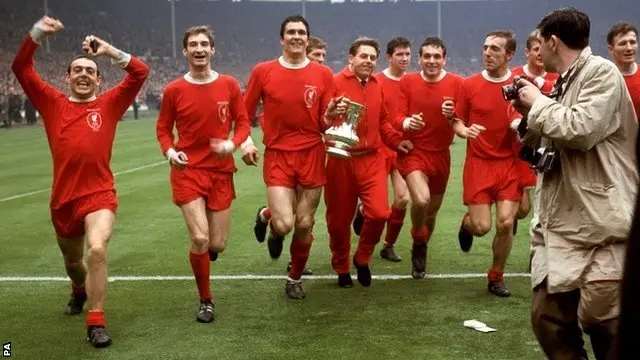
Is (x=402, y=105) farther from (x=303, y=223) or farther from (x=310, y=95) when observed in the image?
(x=303, y=223)

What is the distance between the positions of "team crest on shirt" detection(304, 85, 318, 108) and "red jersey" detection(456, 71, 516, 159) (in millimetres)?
1373

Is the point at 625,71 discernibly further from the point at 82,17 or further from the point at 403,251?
the point at 82,17

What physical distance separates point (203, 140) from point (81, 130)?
3.35 feet

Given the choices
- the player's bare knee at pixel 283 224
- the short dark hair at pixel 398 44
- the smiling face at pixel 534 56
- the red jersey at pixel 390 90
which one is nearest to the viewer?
the smiling face at pixel 534 56

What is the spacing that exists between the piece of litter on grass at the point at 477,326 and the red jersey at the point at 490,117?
1723 millimetres

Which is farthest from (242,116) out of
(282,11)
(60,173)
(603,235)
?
(282,11)

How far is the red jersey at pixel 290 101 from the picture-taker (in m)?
7.45

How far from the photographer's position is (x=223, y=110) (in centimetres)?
707

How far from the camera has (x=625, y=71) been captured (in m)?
7.81

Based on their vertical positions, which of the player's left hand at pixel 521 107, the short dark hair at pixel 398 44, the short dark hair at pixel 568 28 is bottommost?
A: the short dark hair at pixel 398 44

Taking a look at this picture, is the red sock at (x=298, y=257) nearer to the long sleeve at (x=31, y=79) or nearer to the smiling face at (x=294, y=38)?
the smiling face at (x=294, y=38)

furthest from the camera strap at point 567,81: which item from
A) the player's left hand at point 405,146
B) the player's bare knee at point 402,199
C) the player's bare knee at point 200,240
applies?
the player's bare knee at point 402,199

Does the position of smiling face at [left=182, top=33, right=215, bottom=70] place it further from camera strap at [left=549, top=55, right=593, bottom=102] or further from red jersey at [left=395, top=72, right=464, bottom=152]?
camera strap at [left=549, top=55, right=593, bottom=102]

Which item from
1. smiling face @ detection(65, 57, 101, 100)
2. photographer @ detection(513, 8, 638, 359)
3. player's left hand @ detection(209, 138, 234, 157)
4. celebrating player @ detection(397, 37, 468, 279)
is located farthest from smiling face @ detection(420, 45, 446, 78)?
photographer @ detection(513, 8, 638, 359)
